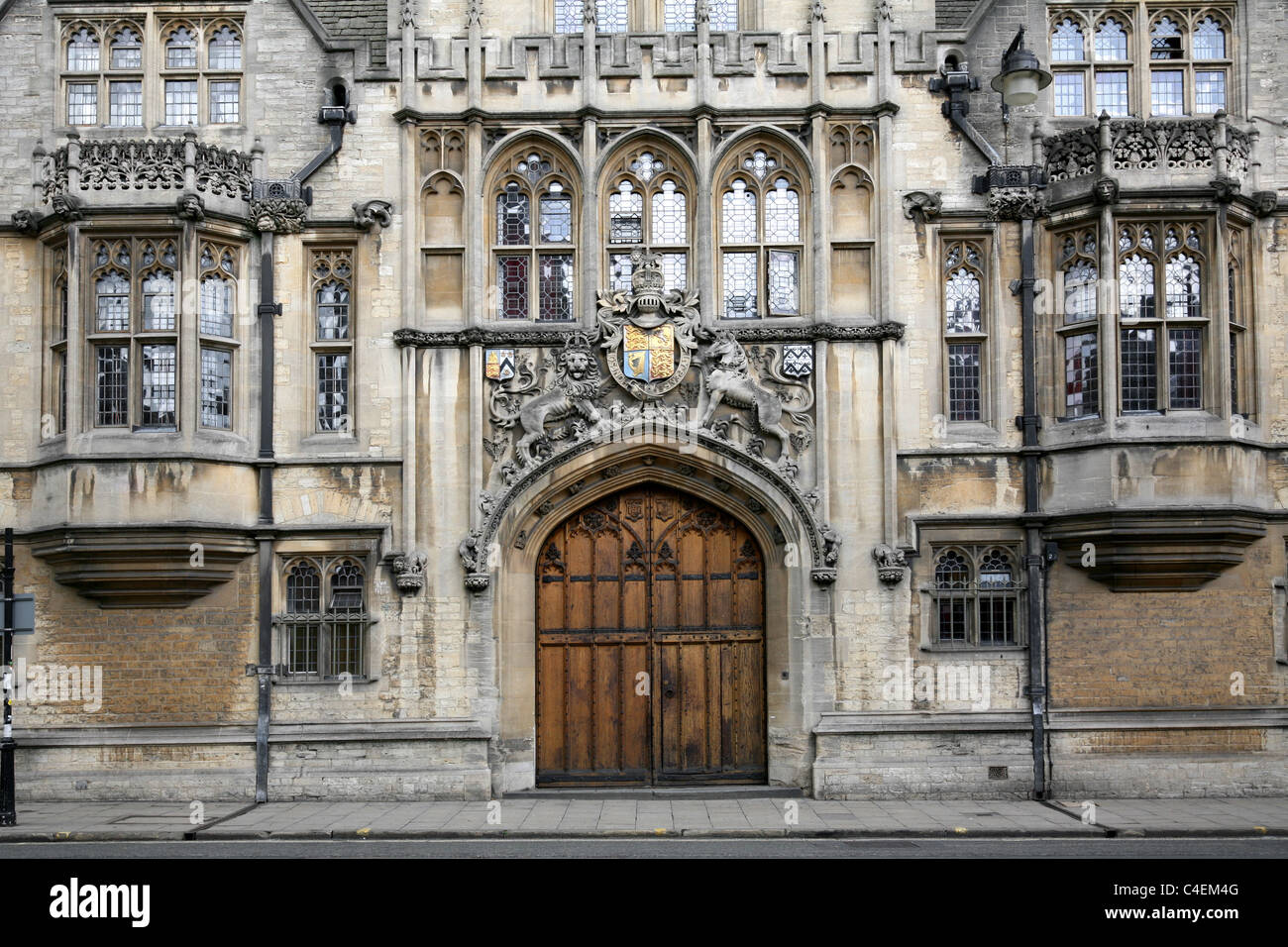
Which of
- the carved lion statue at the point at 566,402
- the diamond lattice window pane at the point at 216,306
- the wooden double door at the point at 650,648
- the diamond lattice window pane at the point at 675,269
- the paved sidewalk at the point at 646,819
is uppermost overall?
the diamond lattice window pane at the point at 675,269

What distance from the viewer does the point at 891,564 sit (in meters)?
20.4

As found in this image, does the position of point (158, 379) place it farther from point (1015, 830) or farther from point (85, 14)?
point (1015, 830)

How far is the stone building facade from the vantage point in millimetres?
20172

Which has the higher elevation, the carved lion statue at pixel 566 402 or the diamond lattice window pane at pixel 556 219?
the diamond lattice window pane at pixel 556 219

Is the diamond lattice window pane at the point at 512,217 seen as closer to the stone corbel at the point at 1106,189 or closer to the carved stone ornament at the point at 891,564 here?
the carved stone ornament at the point at 891,564

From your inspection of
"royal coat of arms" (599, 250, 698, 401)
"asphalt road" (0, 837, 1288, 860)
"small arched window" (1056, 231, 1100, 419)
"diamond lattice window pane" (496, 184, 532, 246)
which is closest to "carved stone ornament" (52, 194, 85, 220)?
"diamond lattice window pane" (496, 184, 532, 246)

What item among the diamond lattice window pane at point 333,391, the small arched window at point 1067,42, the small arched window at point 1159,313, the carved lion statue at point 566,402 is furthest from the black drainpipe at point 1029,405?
the diamond lattice window pane at point 333,391

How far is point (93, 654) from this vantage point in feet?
67.1

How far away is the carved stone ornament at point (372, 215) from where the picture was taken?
20875 mm

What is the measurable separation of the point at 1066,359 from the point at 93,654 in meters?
14.1

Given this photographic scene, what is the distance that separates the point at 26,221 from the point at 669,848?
12.6m

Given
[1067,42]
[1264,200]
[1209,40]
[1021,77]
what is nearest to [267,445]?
[1021,77]

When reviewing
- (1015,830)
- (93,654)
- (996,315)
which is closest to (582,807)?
(1015,830)

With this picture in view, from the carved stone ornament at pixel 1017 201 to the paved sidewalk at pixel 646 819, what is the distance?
26.6 ft
